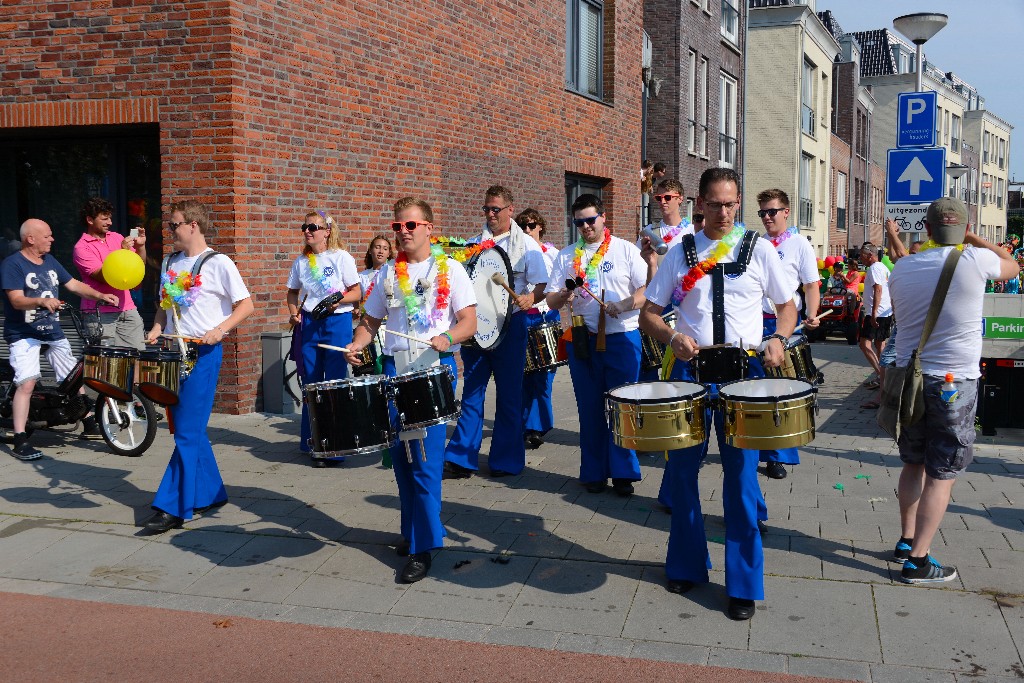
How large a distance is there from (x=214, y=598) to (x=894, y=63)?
50.6 metres

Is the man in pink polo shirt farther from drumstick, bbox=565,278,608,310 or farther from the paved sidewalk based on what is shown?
drumstick, bbox=565,278,608,310

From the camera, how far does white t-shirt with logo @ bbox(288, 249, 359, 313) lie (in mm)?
8172

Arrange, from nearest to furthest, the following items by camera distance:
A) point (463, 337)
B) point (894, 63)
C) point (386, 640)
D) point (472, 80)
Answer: point (386, 640) → point (463, 337) → point (472, 80) → point (894, 63)

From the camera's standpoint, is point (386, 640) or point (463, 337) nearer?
point (386, 640)

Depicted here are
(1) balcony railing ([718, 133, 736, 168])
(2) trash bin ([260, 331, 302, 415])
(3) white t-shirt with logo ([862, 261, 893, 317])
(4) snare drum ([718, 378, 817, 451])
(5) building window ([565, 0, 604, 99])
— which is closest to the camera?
(4) snare drum ([718, 378, 817, 451])

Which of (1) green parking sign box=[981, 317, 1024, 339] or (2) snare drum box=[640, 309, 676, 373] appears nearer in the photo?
(2) snare drum box=[640, 309, 676, 373]

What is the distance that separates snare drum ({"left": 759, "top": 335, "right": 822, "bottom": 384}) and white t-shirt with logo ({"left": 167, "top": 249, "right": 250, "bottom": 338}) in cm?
336

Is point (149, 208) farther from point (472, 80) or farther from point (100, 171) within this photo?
point (472, 80)

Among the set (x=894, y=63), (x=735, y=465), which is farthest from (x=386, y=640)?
(x=894, y=63)

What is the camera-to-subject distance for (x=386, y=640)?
4480 millimetres

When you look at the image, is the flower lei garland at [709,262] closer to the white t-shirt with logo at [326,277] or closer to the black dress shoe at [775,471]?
the black dress shoe at [775,471]

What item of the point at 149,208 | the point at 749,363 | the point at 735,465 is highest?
the point at 149,208

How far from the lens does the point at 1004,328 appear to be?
866 cm

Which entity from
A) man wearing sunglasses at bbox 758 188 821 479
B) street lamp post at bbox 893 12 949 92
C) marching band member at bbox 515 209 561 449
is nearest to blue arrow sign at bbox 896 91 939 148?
street lamp post at bbox 893 12 949 92
